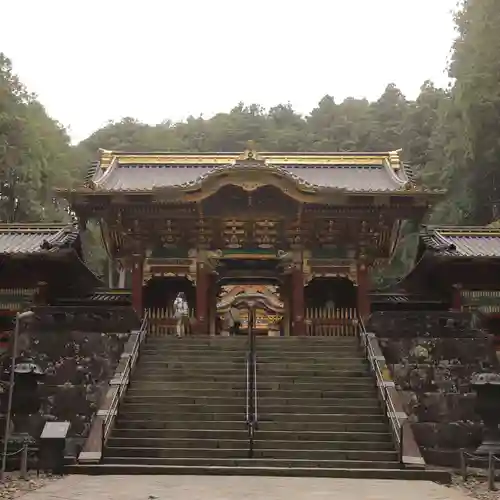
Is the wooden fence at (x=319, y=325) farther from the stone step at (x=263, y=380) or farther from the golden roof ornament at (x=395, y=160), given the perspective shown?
the golden roof ornament at (x=395, y=160)

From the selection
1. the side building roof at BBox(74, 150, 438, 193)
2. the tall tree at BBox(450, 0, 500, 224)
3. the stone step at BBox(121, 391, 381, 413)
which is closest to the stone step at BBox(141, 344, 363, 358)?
the stone step at BBox(121, 391, 381, 413)

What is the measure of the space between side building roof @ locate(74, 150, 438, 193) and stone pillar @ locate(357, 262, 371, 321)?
3304 millimetres

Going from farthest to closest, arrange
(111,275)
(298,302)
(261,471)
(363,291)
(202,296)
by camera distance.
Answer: (111,275) < (363,291) < (202,296) < (298,302) < (261,471)

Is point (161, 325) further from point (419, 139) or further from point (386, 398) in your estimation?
point (419, 139)

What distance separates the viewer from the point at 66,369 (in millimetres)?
14570

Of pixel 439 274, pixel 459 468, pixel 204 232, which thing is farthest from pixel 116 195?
pixel 459 468

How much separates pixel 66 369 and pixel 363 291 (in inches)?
357

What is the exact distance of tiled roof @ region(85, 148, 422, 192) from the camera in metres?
22.8

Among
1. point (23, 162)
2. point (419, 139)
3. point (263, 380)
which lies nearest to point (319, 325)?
point (263, 380)

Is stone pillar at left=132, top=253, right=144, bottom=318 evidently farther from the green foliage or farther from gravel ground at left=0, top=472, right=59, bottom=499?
the green foliage

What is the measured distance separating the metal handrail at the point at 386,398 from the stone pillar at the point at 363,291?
2758 millimetres

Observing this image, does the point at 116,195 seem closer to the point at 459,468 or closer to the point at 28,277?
the point at 28,277

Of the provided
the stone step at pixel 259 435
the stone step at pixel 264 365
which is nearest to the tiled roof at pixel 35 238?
the stone step at pixel 264 365

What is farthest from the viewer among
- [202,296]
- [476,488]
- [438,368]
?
[202,296]
